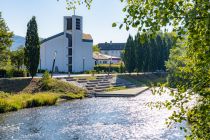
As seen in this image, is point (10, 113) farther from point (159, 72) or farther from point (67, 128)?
point (159, 72)

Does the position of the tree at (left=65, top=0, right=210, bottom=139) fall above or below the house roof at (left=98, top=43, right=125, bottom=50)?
below

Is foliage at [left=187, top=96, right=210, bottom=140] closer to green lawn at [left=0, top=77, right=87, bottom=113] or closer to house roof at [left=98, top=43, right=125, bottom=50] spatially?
green lawn at [left=0, top=77, right=87, bottom=113]

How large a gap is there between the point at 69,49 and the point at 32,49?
29307 mm

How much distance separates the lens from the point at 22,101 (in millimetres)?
41500

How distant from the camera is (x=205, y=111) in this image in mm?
5922

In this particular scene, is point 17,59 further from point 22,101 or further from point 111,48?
point 111,48

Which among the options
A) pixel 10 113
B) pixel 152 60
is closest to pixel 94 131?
pixel 10 113

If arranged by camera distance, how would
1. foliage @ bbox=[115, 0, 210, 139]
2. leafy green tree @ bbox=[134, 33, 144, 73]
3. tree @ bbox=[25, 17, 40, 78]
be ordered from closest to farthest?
foliage @ bbox=[115, 0, 210, 139]
tree @ bbox=[25, 17, 40, 78]
leafy green tree @ bbox=[134, 33, 144, 73]

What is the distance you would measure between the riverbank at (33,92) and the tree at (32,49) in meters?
2.24

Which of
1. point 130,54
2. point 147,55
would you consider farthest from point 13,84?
point 147,55

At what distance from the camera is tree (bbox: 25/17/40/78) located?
55.6 metres

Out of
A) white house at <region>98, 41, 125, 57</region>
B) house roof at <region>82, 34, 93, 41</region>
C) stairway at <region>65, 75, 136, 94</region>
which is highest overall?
white house at <region>98, 41, 125, 57</region>

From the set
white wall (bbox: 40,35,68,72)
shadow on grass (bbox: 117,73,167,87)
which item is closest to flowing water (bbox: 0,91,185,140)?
shadow on grass (bbox: 117,73,167,87)

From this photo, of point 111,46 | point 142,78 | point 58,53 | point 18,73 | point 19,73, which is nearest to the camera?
point 18,73
